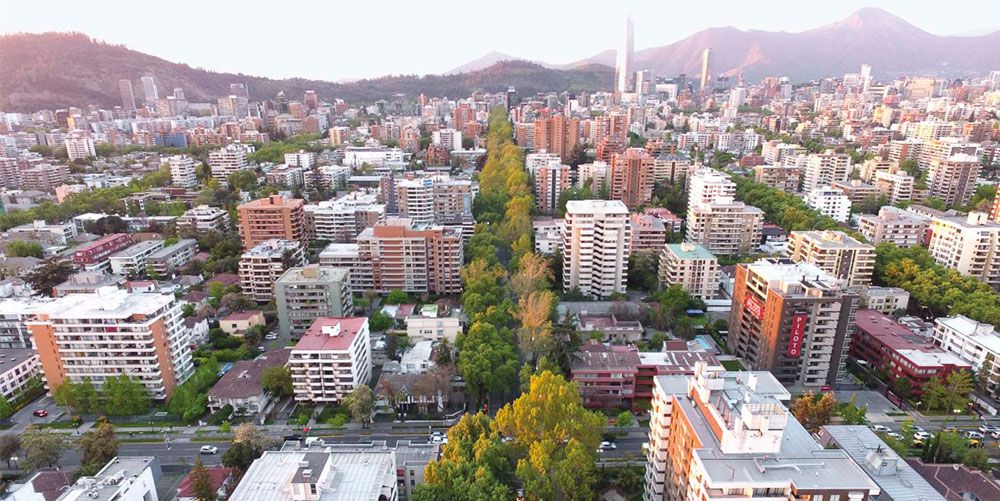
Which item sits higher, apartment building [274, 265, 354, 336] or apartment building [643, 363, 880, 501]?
apartment building [643, 363, 880, 501]

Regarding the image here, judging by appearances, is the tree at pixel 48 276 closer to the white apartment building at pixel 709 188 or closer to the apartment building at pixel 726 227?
the apartment building at pixel 726 227

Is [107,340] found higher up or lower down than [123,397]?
higher up

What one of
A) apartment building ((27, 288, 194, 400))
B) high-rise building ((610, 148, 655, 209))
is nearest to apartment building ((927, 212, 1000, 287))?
high-rise building ((610, 148, 655, 209))

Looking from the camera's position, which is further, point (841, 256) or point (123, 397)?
point (841, 256)

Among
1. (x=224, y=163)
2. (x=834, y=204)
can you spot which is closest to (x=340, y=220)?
(x=224, y=163)

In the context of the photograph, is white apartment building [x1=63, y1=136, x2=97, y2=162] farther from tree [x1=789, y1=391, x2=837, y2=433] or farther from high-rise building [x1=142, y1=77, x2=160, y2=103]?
tree [x1=789, y1=391, x2=837, y2=433]

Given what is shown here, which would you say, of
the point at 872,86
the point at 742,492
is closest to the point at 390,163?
the point at 742,492

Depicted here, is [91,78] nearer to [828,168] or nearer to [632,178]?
[632,178]

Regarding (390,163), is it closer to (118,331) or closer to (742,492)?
(118,331)
